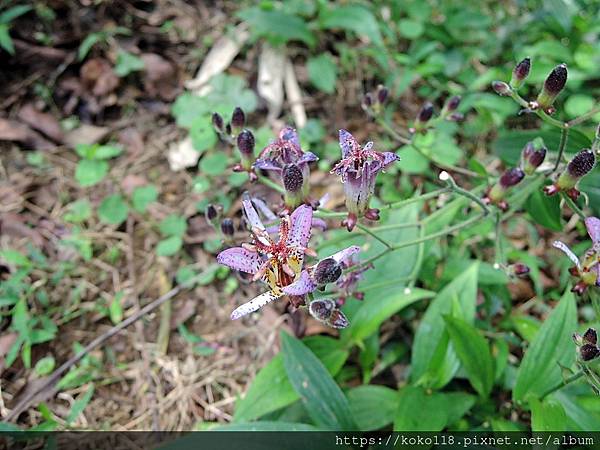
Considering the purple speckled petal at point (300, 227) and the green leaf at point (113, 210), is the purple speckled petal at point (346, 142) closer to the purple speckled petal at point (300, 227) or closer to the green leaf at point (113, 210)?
the purple speckled petal at point (300, 227)

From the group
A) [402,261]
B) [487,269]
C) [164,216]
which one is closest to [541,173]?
→ [487,269]

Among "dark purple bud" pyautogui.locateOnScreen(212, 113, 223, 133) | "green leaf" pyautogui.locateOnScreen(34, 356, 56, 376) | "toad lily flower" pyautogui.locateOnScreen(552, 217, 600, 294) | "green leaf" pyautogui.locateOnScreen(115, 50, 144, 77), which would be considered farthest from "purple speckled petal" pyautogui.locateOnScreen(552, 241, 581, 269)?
"green leaf" pyautogui.locateOnScreen(115, 50, 144, 77)

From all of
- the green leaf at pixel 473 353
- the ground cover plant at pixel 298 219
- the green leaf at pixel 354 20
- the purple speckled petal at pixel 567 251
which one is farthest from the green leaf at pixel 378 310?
the green leaf at pixel 354 20

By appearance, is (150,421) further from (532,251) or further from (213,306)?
(532,251)

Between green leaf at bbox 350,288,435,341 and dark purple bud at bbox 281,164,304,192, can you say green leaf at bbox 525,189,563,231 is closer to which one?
green leaf at bbox 350,288,435,341

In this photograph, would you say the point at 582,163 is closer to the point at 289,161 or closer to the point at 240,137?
the point at 289,161

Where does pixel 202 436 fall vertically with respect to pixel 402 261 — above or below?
below

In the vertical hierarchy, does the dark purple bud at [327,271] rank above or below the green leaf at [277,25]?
above
